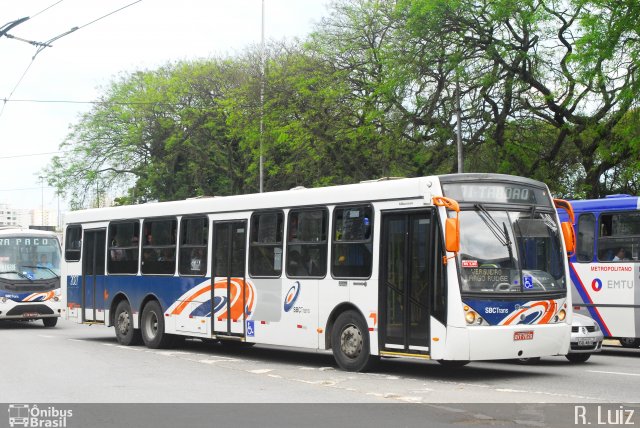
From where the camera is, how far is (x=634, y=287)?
1919 centimetres

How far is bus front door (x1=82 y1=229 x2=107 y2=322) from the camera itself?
22.2m

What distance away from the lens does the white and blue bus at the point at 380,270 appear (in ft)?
44.1

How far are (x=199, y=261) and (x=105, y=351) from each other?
2.76 meters

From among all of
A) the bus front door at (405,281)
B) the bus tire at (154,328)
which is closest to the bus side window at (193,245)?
the bus tire at (154,328)

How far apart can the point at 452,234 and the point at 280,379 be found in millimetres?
3454

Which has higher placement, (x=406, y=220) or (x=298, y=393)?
(x=406, y=220)

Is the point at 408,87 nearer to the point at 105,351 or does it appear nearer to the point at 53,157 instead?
the point at 105,351

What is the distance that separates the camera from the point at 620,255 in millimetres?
19438

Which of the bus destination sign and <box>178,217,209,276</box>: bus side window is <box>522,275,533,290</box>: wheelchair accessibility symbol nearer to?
the bus destination sign

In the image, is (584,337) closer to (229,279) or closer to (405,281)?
(405,281)

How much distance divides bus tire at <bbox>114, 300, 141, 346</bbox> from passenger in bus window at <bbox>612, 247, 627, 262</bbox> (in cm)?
1035

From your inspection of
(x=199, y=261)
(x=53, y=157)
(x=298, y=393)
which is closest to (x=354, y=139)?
(x=199, y=261)
